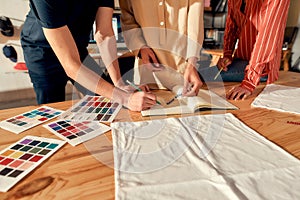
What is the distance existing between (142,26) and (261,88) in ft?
2.14

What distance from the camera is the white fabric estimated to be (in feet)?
1.31

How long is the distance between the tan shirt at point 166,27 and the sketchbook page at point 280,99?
0.36 meters

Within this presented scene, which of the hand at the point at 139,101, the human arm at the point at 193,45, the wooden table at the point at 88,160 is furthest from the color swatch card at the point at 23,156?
the human arm at the point at 193,45

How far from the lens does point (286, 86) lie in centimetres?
105

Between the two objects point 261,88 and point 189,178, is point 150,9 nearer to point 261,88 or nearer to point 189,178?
point 261,88

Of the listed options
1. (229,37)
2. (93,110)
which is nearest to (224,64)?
(229,37)

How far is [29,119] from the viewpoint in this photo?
0.73m

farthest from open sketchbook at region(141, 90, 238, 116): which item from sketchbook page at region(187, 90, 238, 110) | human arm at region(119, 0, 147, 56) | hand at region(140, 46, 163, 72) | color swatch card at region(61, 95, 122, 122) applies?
human arm at region(119, 0, 147, 56)

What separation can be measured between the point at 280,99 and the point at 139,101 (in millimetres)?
583

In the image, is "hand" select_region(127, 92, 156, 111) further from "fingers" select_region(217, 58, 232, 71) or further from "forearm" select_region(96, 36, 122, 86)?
"fingers" select_region(217, 58, 232, 71)

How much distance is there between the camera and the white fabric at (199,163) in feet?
1.31

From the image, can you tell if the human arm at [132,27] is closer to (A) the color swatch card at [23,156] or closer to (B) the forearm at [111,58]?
(B) the forearm at [111,58]

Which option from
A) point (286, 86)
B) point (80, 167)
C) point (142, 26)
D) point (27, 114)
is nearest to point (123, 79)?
point (142, 26)

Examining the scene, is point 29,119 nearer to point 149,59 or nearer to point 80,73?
point 80,73
